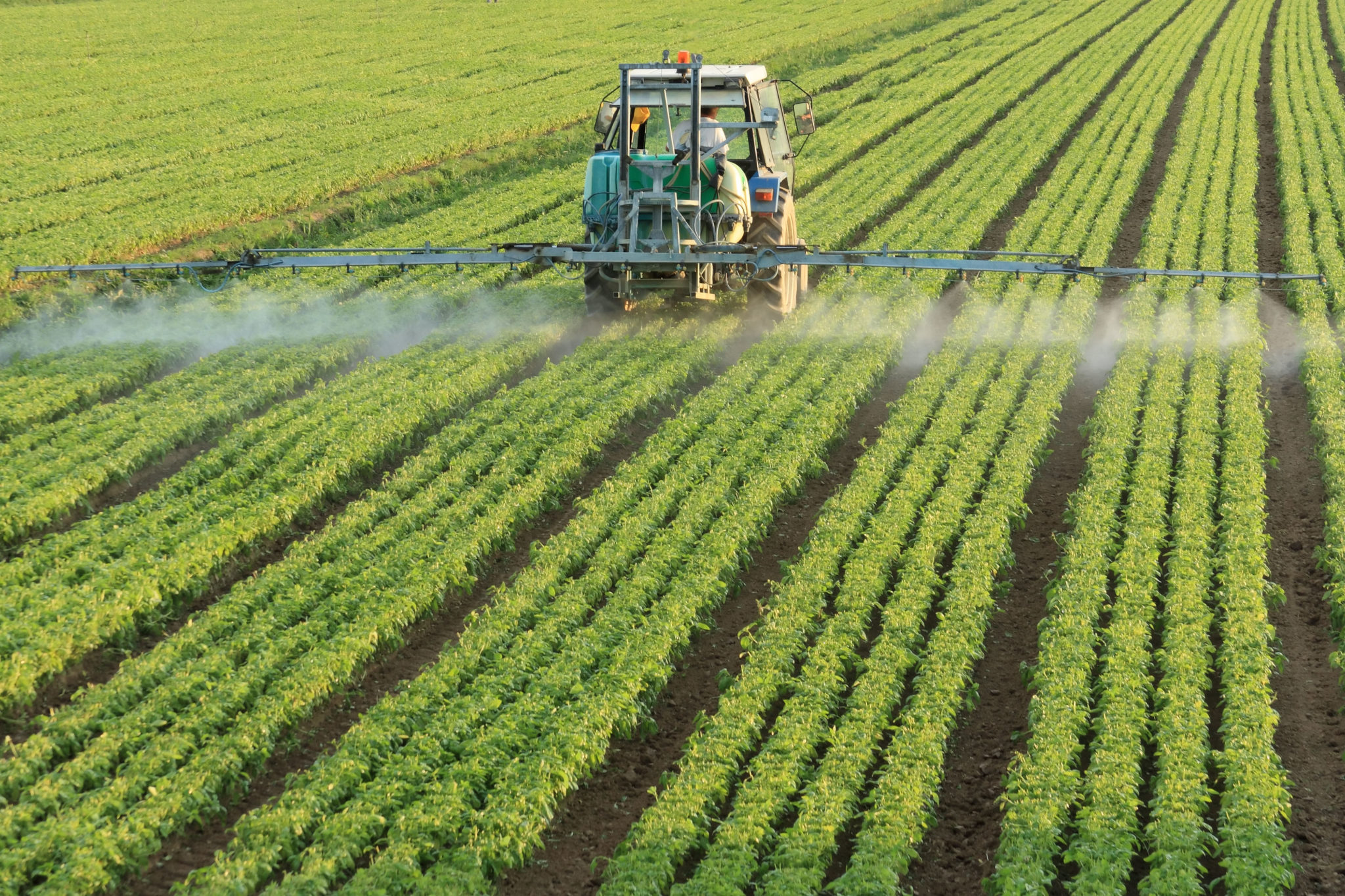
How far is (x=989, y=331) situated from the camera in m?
16.5

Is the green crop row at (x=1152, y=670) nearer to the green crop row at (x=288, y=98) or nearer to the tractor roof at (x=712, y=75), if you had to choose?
the tractor roof at (x=712, y=75)

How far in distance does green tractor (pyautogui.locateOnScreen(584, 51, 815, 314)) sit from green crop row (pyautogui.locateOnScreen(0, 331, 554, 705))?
2052mm

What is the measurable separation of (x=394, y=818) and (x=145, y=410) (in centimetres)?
741

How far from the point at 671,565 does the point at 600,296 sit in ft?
22.6

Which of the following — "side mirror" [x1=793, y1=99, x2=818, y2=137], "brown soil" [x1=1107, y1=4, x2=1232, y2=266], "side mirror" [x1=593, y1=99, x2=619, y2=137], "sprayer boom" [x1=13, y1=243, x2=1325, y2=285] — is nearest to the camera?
"sprayer boom" [x1=13, y1=243, x2=1325, y2=285]

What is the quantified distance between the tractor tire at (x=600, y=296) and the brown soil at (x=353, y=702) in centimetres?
399

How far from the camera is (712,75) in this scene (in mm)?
15820

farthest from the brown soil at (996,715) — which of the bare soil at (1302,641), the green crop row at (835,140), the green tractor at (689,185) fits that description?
the green crop row at (835,140)

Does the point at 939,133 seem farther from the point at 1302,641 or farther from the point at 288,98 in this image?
the point at 1302,641

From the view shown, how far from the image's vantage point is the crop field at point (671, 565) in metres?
7.03

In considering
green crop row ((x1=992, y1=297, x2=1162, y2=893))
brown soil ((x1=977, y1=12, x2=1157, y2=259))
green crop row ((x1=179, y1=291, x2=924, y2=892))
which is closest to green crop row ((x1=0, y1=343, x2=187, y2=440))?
green crop row ((x1=179, y1=291, x2=924, y2=892))

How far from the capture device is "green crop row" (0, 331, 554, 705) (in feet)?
28.6

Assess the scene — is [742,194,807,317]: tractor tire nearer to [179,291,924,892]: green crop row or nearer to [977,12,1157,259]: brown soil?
[179,291,924,892]: green crop row

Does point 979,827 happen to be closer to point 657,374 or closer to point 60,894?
point 60,894
